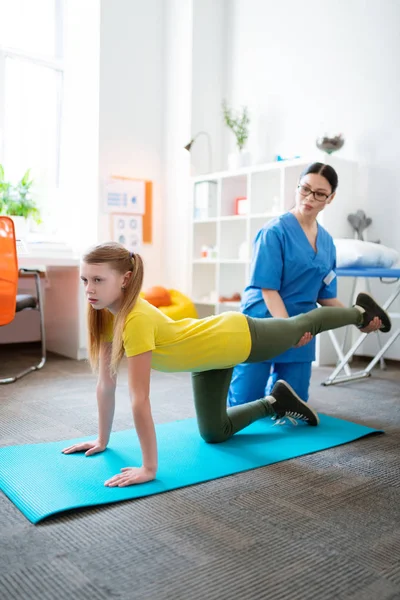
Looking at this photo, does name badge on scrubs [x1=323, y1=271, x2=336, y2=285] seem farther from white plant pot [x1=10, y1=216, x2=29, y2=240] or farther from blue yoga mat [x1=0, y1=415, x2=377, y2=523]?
white plant pot [x1=10, y1=216, x2=29, y2=240]

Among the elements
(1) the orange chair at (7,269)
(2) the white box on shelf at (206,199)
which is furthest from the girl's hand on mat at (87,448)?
(2) the white box on shelf at (206,199)

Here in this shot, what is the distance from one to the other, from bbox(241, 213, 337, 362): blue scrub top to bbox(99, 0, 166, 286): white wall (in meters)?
1.99

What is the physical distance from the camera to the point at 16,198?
4082 mm

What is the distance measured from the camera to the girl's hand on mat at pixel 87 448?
179 cm

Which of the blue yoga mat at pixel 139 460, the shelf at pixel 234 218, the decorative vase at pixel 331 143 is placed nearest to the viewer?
the blue yoga mat at pixel 139 460

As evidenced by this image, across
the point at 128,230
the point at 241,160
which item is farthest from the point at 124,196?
the point at 241,160

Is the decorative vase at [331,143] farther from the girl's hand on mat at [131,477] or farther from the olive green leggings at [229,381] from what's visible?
the girl's hand on mat at [131,477]

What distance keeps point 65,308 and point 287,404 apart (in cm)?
229

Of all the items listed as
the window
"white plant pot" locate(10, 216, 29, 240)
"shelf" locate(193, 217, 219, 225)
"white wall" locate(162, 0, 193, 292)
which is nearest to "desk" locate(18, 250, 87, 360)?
"white plant pot" locate(10, 216, 29, 240)

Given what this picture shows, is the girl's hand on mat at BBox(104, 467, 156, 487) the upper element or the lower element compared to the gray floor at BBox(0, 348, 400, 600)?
upper

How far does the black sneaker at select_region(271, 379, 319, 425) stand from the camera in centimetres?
212

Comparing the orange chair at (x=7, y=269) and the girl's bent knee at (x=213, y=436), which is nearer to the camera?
the girl's bent knee at (x=213, y=436)

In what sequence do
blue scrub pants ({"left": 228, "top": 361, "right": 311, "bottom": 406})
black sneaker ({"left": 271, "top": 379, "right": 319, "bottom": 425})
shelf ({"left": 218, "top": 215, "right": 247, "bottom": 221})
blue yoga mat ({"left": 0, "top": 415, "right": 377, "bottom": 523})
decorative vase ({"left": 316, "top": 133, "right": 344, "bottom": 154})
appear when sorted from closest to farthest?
blue yoga mat ({"left": 0, "top": 415, "right": 377, "bottom": 523}) < black sneaker ({"left": 271, "top": 379, "right": 319, "bottom": 425}) < blue scrub pants ({"left": 228, "top": 361, "right": 311, "bottom": 406}) < decorative vase ({"left": 316, "top": 133, "right": 344, "bottom": 154}) < shelf ({"left": 218, "top": 215, "right": 247, "bottom": 221})

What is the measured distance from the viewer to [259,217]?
12.9ft
